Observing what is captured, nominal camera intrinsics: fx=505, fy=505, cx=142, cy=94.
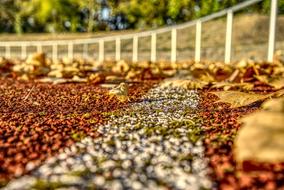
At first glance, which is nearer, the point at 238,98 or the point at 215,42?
the point at 238,98

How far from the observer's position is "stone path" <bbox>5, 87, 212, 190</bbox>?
1.09 meters

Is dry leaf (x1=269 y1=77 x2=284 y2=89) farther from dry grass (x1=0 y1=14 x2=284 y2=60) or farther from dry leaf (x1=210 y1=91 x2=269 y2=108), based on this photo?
dry grass (x1=0 y1=14 x2=284 y2=60)

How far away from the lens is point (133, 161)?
4.08ft

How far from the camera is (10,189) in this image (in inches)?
42.9

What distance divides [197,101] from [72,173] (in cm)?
133

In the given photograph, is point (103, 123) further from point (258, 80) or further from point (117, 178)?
point (258, 80)

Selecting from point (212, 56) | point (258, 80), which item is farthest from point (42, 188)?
point (212, 56)

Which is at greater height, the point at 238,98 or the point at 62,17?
the point at 62,17

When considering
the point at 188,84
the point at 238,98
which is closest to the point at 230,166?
the point at 238,98

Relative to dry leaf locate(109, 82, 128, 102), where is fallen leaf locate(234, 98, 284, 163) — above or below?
above

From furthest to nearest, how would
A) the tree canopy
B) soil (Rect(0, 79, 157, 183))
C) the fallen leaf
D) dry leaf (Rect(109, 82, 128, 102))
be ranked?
the tree canopy
dry leaf (Rect(109, 82, 128, 102))
soil (Rect(0, 79, 157, 183))
the fallen leaf

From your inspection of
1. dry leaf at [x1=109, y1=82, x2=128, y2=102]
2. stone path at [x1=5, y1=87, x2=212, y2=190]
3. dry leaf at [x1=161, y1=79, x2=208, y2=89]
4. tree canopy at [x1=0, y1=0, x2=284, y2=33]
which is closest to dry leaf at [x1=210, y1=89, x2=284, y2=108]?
stone path at [x1=5, y1=87, x2=212, y2=190]

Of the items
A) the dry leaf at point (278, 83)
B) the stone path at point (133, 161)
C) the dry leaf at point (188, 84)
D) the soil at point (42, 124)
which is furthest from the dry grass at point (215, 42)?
the stone path at point (133, 161)

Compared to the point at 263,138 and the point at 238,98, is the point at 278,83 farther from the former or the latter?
the point at 263,138
